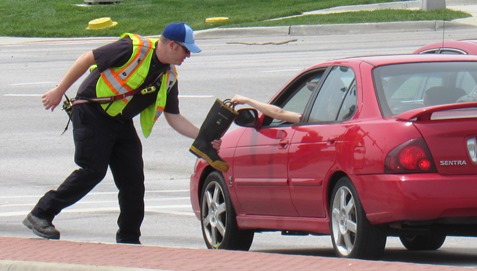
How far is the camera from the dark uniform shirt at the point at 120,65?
28.3 ft

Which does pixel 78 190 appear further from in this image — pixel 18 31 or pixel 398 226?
pixel 18 31

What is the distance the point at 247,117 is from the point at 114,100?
39.8 inches

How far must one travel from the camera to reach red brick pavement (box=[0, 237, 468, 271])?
7.11m

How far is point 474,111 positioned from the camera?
25.1 feet

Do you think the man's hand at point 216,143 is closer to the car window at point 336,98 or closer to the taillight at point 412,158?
the car window at point 336,98

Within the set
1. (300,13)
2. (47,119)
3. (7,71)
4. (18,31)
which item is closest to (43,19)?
(18,31)

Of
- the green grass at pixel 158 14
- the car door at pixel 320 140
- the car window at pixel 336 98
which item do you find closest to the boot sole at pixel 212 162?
the car door at pixel 320 140

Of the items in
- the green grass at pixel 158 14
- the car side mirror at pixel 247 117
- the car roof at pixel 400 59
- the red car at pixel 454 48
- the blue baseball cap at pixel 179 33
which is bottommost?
the green grass at pixel 158 14

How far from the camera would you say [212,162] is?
29.7ft

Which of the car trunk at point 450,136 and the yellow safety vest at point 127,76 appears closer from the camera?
the car trunk at point 450,136

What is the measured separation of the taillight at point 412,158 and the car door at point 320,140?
0.53 meters

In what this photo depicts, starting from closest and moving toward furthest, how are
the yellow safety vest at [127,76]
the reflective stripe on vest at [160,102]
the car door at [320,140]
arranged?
1. the car door at [320,140]
2. the yellow safety vest at [127,76]
3. the reflective stripe on vest at [160,102]

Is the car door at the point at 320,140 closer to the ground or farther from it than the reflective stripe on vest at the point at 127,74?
closer to the ground

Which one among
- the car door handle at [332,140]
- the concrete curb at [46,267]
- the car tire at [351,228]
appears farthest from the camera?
the car door handle at [332,140]
